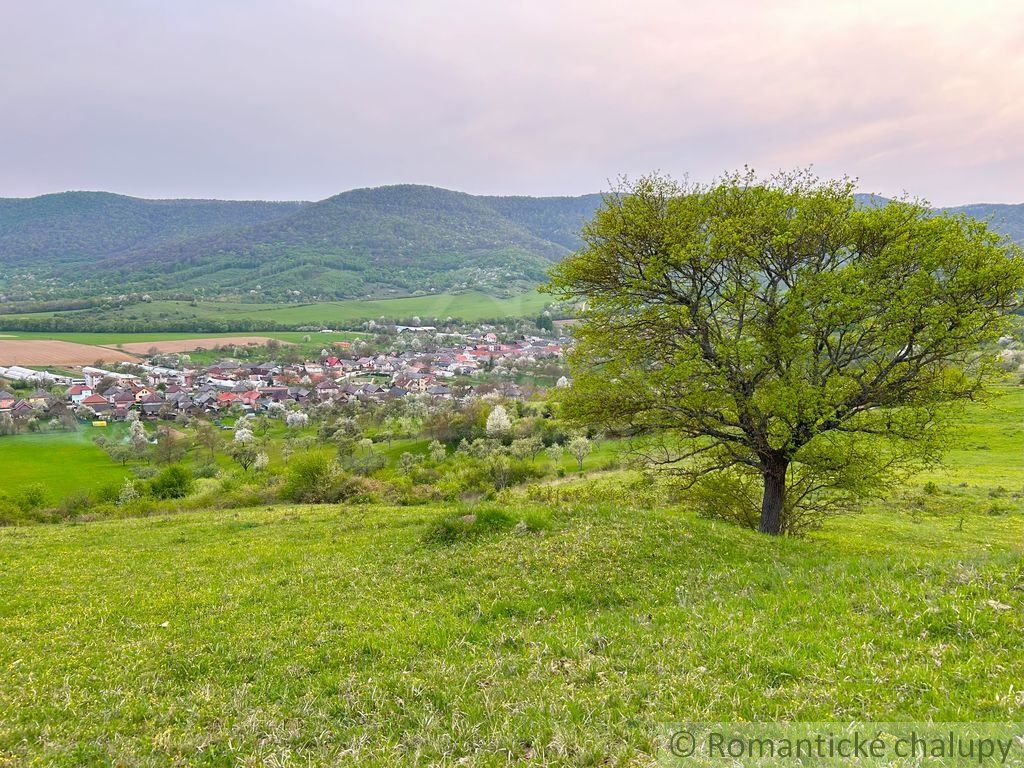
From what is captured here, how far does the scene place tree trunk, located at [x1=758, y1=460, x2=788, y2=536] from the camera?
17.5 meters

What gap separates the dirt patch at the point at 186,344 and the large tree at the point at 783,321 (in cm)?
18855

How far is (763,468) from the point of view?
17641 millimetres

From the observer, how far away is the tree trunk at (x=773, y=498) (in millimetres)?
17531

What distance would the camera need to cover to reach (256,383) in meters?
142

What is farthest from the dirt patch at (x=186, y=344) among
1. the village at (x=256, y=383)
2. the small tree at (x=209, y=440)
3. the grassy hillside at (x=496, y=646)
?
the grassy hillside at (x=496, y=646)

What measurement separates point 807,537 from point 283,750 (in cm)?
1934

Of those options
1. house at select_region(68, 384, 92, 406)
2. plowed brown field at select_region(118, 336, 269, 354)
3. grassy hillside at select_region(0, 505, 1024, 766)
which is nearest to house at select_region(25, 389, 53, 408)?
A: house at select_region(68, 384, 92, 406)

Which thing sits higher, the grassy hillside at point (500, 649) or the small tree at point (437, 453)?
the grassy hillside at point (500, 649)

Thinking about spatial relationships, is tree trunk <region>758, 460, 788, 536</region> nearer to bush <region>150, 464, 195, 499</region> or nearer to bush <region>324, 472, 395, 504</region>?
bush <region>324, 472, 395, 504</region>

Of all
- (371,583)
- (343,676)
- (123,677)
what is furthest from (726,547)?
(123,677)

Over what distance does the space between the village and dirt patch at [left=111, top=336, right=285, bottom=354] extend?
33.7 feet

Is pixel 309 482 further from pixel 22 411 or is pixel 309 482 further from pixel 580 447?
pixel 22 411

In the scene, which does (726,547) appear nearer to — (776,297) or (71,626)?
(776,297)

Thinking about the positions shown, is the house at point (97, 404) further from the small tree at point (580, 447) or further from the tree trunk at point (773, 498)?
the tree trunk at point (773, 498)
